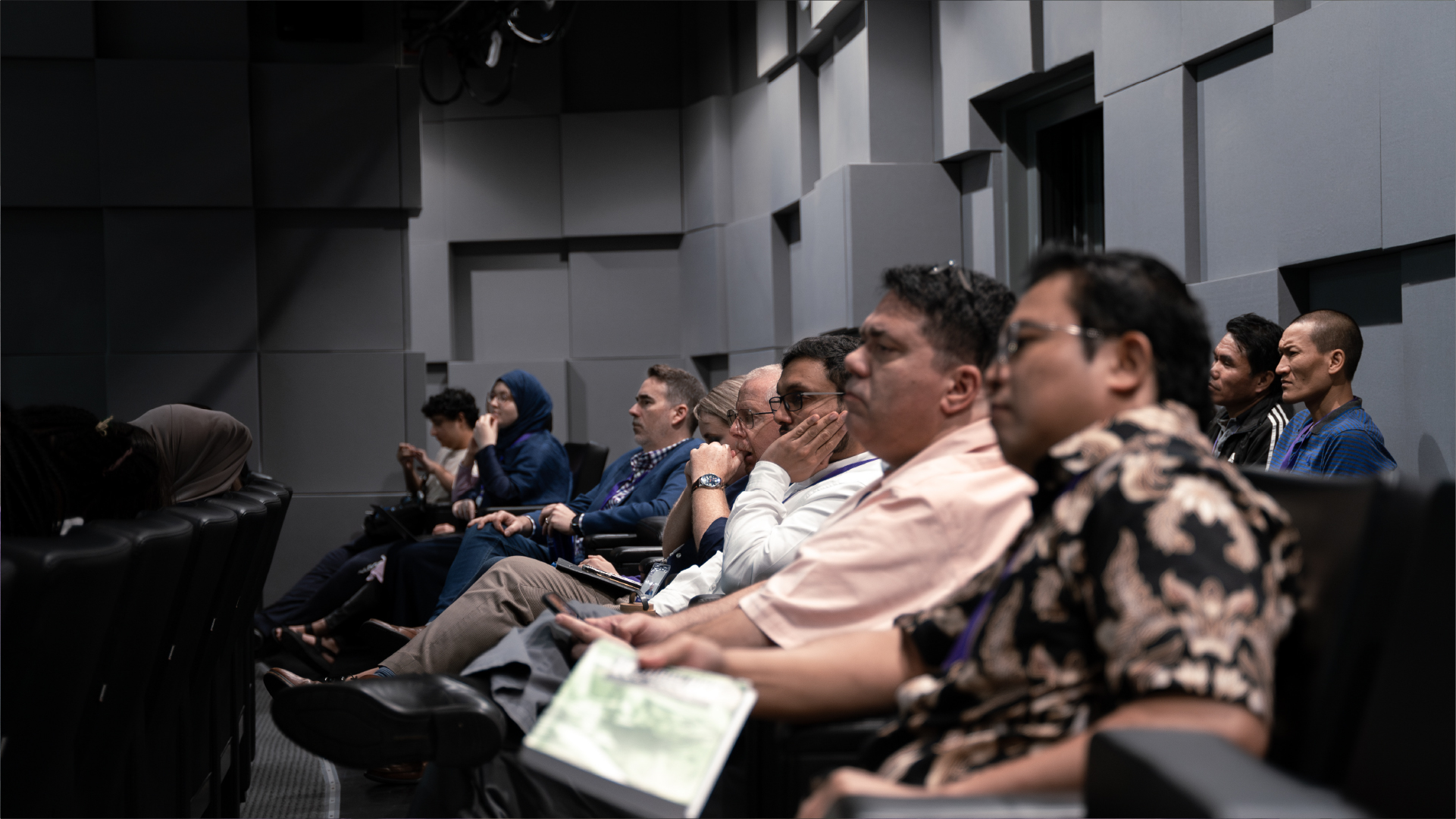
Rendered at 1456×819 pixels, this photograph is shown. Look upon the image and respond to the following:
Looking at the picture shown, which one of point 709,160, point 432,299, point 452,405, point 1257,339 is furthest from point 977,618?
point 432,299

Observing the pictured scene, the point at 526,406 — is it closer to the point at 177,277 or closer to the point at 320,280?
the point at 320,280

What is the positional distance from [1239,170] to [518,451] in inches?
121

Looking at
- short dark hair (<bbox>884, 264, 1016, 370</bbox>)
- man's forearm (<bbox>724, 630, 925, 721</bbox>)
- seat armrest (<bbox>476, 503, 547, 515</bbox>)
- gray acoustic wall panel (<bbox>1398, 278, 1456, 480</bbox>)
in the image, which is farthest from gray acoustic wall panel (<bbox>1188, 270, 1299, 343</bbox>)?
seat armrest (<bbox>476, 503, 547, 515</bbox>)

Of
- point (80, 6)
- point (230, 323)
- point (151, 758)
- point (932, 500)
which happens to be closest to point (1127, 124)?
point (932, 500)

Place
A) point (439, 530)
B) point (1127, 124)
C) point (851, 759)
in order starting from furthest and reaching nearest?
point (439, 530), point (1127, 124), point (851, 759)

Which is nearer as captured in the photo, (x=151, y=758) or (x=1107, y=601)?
(x=1107, y=601)

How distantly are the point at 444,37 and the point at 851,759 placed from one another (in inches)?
260

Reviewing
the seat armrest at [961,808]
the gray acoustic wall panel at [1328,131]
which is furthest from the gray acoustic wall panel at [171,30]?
the seat armrest at [961,808]

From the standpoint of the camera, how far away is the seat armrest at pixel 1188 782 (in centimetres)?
81

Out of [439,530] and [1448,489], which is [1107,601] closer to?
[1448,489]

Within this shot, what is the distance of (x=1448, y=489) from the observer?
0.94 m

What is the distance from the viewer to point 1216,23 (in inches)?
141

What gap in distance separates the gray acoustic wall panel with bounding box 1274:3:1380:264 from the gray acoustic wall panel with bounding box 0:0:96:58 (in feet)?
17.1

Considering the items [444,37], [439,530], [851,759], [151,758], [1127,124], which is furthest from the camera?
[444,37]
